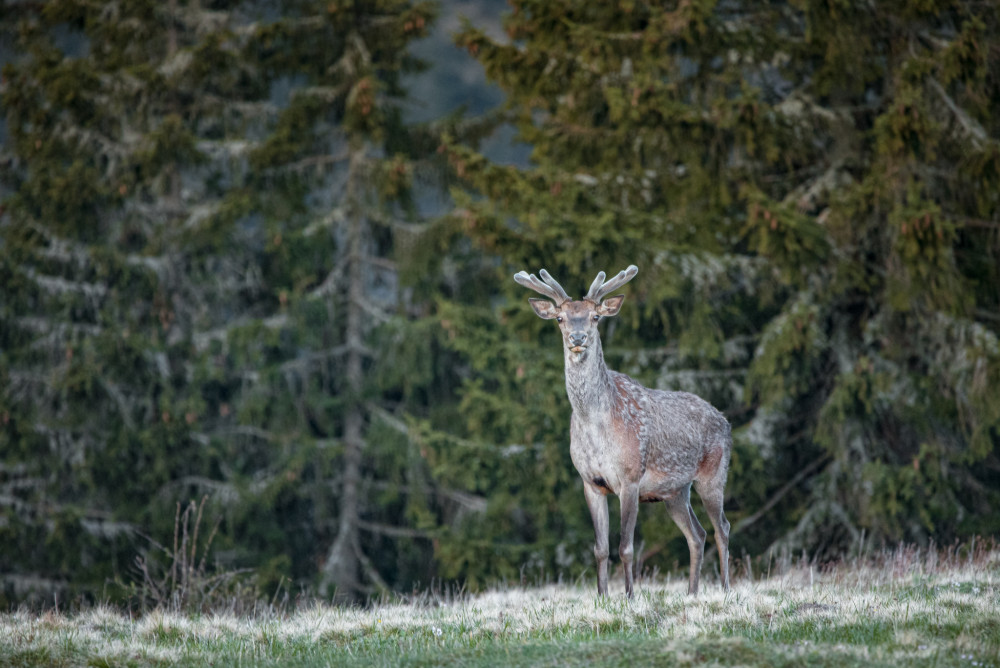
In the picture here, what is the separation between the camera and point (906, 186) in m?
13.3

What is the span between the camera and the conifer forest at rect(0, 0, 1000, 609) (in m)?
13.9

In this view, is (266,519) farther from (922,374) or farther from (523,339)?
(922,374)

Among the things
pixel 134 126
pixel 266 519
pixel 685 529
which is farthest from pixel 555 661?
pixel 134 126

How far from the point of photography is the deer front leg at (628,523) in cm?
797

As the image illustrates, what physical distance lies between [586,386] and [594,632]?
7.16ft

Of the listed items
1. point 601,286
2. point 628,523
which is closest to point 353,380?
point 601,286

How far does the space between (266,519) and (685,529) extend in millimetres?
15317

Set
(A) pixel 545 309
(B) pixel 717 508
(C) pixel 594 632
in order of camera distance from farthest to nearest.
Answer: (B) pixel 717 508 → (A) pixel 545 309 → (C) pixel 594 632

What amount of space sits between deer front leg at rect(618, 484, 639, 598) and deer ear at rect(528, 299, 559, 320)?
1.47m

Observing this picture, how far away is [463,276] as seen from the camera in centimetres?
2284

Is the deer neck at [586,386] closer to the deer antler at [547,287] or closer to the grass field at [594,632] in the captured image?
the deer antler at [547,287]

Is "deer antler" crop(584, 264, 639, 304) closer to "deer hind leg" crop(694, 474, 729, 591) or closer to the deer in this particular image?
the deer

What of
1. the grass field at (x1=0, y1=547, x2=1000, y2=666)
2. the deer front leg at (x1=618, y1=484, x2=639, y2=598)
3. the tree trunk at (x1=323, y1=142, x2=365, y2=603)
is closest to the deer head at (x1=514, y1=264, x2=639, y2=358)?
the deer front leg at (x1=618, y1=484, x2=639, y2=598)

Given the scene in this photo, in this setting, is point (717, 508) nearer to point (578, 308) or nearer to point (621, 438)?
point (621, 438)
